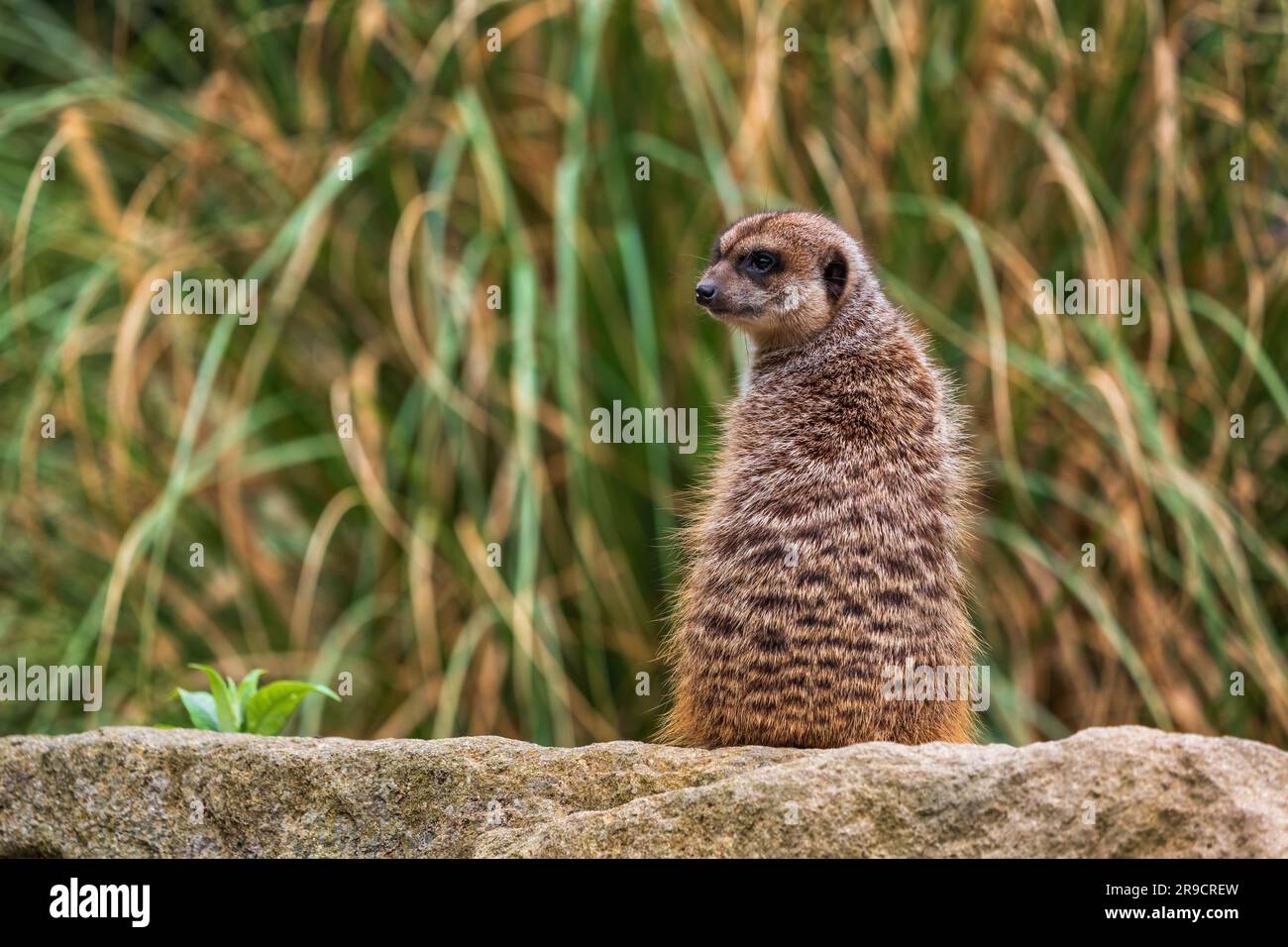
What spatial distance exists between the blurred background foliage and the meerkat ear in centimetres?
181

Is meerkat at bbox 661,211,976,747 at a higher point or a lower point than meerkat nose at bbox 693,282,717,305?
lower

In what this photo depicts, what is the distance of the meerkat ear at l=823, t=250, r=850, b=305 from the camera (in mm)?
3742

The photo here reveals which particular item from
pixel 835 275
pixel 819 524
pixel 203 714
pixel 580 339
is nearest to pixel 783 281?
pixel 835 275

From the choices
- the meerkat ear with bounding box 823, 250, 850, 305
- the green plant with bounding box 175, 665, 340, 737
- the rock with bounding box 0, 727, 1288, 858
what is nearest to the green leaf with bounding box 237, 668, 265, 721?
the green plant with bounding box 175, 665, 340, 737

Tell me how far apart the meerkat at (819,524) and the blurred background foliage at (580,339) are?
1.78 metres

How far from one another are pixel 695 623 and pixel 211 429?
12.9 ft

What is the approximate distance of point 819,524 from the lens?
129 inches

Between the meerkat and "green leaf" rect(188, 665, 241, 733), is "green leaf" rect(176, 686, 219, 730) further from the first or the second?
the meerkat

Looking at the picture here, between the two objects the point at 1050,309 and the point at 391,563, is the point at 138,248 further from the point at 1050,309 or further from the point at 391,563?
the point at 1050,309

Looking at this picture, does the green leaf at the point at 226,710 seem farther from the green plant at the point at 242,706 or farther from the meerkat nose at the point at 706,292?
the meerkat nose at the point at 706,292

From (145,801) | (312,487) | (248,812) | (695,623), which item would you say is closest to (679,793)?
(695,623)

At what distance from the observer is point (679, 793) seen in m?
2.89

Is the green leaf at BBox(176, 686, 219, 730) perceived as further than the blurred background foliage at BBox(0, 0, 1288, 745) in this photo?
No

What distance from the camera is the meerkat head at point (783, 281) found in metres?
3.71
